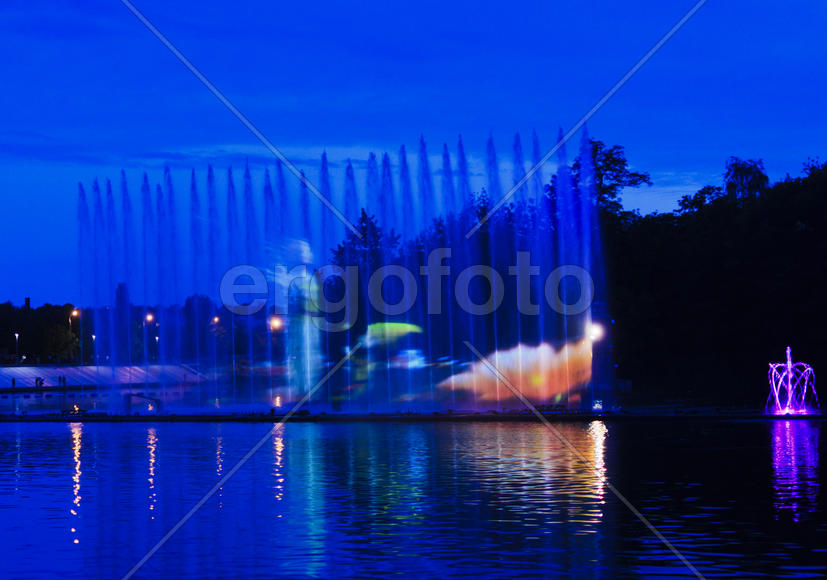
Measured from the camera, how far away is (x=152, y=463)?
2591 centimetres

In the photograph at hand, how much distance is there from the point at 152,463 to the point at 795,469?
14208 millimetres

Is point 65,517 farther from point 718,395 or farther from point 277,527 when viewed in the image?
point 718,395

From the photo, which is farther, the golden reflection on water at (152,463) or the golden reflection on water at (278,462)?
the golden reflection on water at (278,462)

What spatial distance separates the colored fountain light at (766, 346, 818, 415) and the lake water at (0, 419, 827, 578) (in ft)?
46.4

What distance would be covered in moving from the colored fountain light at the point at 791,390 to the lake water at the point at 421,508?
1413cm

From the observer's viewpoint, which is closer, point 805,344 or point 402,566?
point 402,566

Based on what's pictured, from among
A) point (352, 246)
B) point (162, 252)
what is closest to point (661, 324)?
point (352, 246)

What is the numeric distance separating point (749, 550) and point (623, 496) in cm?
491

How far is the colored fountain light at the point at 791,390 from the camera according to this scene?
4525 cm

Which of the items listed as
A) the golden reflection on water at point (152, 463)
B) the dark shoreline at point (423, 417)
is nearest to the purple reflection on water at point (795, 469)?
the dark shoreline at point (423, 417)

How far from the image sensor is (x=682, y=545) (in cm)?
1434

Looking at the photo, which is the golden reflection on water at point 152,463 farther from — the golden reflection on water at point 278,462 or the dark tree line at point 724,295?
the dark tree line at point 724,295

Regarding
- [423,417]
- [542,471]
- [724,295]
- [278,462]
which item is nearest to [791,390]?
[724,295]

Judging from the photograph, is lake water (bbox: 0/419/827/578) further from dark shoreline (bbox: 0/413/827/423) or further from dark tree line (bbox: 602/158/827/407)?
dark tree line (bbox: 602/158/827/407)
